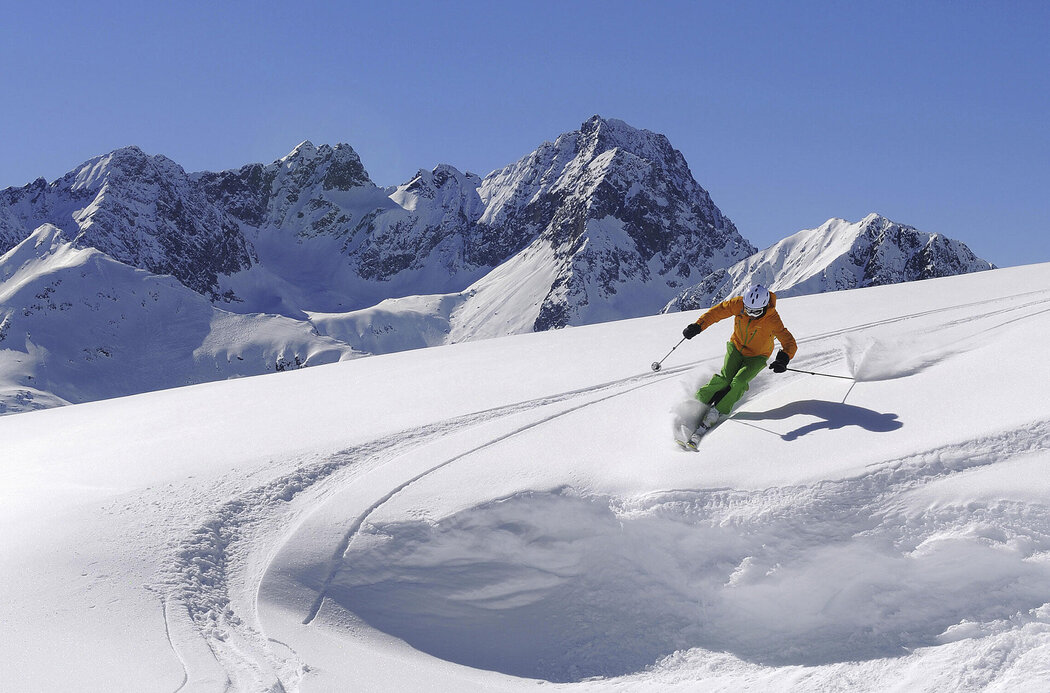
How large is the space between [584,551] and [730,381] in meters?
3.04

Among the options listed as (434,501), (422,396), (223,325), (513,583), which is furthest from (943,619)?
(223,325)

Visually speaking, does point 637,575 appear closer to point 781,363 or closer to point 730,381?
point 730,381

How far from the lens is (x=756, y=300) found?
30.8 feet

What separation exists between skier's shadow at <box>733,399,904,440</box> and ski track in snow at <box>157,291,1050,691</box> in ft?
3.46

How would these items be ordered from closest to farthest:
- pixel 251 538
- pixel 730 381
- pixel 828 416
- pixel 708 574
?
pixel 708 574 < pixel 251 538 < pixel 828 416 < pixel 730 381

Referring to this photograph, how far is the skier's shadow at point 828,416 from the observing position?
775 centimetres

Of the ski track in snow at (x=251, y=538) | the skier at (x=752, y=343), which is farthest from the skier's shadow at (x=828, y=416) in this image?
the ski track in snow at (x=251, y=538)

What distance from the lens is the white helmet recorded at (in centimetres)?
934

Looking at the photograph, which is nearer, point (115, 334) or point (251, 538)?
point (251, 538)

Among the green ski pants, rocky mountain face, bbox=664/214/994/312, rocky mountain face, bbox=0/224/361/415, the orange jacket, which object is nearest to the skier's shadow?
the green ski pants

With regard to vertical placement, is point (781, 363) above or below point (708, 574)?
above

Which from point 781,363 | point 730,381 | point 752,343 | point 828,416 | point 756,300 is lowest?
point 828,416

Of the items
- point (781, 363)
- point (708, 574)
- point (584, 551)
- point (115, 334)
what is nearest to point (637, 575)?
point (584, 551)

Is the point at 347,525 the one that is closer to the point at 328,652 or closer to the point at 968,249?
the point at 328,652
